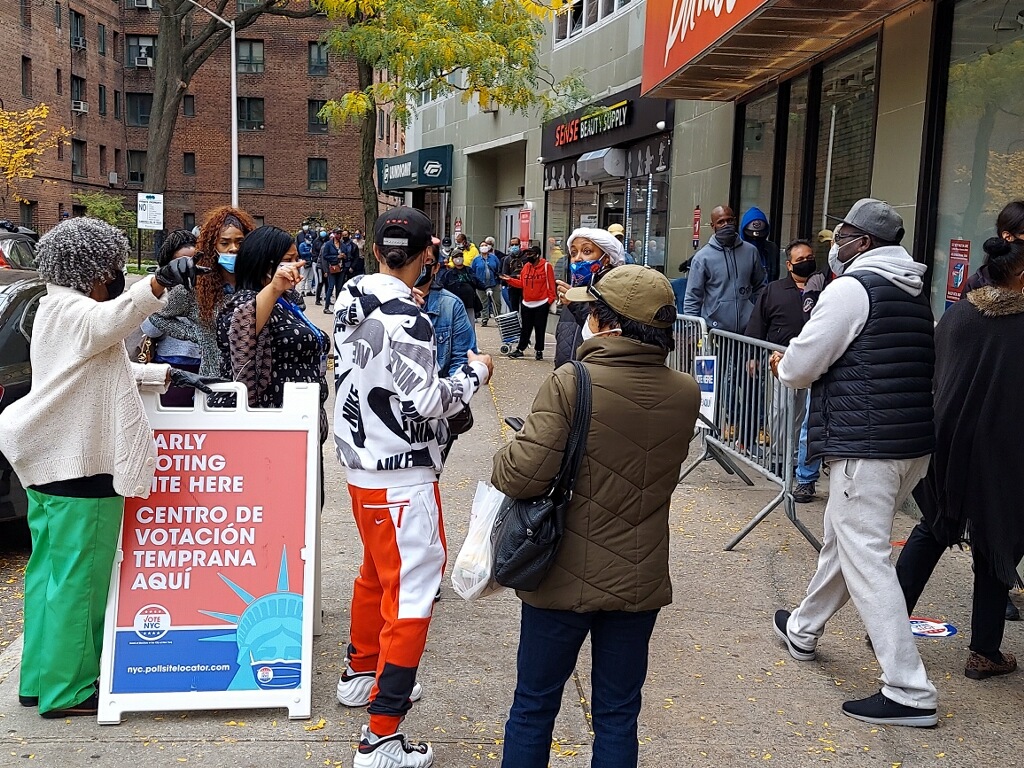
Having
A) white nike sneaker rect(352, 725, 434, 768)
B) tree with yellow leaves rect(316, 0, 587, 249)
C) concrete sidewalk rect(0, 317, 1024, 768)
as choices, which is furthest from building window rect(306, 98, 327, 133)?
white nike sneaker rect(352, 725, 434, 768)

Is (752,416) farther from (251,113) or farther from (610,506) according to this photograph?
(251,113)

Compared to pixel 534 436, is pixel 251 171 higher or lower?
higher

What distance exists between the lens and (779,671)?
15.7ft

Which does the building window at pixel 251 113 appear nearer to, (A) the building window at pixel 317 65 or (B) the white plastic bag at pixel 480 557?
(A) the building window at pixel 317 65

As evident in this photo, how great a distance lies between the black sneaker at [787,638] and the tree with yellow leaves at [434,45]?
9335 mm

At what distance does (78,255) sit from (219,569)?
1.32 metres

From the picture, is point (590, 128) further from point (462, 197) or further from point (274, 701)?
point (274, 701)

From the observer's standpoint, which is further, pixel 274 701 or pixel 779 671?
pixel 779 671

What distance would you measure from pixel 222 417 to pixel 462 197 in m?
25.3

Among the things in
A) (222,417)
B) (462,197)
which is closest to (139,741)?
(222,417)

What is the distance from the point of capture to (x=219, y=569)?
4207 millimetres

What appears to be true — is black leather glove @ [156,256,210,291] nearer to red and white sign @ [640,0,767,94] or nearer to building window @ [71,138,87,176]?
red and white sign @ [640,0,767,94]

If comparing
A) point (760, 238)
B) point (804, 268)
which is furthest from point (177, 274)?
point (760, 238)

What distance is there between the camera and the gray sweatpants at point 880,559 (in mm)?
4207
